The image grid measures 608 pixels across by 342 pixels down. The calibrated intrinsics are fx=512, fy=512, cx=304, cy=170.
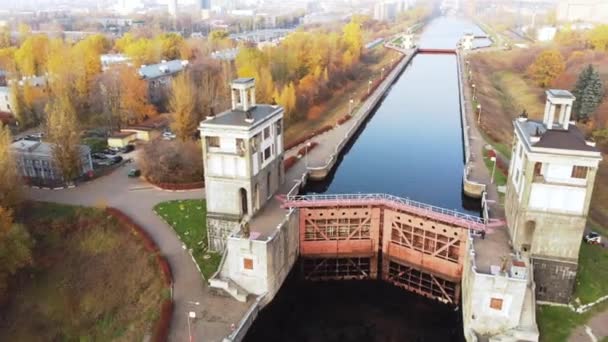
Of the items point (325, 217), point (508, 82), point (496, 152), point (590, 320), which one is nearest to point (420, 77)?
point (508, 82)

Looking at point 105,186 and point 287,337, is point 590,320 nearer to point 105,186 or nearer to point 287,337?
point 287,337

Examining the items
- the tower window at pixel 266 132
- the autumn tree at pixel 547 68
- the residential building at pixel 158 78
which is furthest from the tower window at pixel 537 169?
the autumn tree at pixel 547 68

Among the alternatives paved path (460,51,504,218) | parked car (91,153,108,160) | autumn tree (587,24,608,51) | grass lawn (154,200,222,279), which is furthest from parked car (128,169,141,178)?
autumn tree (587,24,608,51)

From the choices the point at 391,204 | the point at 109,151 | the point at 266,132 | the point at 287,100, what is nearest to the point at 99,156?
the point at 109,151

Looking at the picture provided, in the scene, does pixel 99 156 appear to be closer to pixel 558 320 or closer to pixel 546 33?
pixel 558 320

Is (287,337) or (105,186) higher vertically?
(105,186)

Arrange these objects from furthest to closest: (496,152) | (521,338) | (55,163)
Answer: (496,152)
(55,163)
(521,338)
